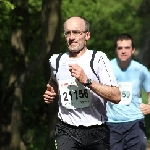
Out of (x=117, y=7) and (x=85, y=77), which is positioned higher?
(x=117, y=7)

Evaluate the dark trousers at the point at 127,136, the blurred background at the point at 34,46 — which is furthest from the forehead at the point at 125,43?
the blurred background at the point at 34,46

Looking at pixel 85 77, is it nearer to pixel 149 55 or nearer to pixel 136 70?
pixel 136 70

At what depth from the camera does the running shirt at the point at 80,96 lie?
634cm

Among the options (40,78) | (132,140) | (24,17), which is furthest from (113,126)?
(40,78)

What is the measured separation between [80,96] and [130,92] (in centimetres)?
231

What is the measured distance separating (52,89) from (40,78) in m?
14.8

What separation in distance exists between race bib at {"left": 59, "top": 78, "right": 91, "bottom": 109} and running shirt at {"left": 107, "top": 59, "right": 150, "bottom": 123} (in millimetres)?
2226

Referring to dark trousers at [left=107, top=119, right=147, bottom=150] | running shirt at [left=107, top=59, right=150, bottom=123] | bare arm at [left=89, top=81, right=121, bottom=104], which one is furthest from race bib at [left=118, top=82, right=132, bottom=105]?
bare arm at [left=89, top=81, right=121, bottom=104]

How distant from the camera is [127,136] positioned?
8.88 meters

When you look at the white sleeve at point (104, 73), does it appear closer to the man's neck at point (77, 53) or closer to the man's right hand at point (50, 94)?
the man's neck at point (77, 53)

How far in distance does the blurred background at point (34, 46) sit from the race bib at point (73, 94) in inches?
153

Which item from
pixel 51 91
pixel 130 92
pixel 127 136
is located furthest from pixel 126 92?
pixel 51 91

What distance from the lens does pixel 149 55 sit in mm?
61594

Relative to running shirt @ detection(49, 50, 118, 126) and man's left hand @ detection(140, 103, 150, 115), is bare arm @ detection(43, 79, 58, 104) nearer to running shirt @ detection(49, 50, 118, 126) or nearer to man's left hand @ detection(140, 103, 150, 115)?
running shirt @ detection(49, 50, 118, 126)
